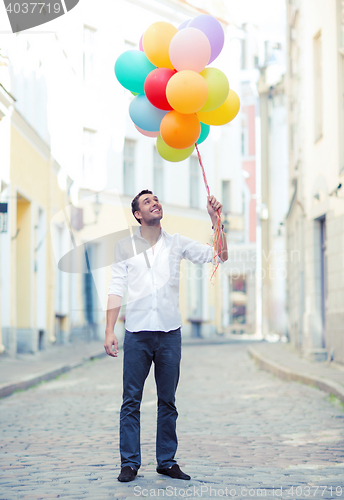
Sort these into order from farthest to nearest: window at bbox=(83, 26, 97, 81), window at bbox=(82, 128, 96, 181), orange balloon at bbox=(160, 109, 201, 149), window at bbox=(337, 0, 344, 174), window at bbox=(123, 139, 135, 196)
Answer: window at bbox=(123, 139, 135, 196) → window at bbox=(82, 128, 96, 181) → window at bbox=(83, 26, 97, 81) → window at bbox=(337, 0, 344, 174) → orange balloon at bbox=(160, 109, 201, 149)

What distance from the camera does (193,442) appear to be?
5.93 m

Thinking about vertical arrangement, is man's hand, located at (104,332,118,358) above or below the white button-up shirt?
below

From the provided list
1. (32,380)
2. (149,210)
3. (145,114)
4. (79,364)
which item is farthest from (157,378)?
(79,364)

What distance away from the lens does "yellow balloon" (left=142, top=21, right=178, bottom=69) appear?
4816 mm

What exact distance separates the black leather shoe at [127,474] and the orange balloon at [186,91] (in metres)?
2.32

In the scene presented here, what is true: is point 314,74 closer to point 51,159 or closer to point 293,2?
point 293,2

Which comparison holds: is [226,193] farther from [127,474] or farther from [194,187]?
[127,474]

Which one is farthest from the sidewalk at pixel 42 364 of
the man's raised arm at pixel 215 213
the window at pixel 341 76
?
the window at pixel 341 76

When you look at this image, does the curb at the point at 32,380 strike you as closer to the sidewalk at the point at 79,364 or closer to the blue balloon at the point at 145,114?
the sidewalk at the point at 79,364

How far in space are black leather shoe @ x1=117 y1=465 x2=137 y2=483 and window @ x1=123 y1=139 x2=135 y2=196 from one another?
1839cm

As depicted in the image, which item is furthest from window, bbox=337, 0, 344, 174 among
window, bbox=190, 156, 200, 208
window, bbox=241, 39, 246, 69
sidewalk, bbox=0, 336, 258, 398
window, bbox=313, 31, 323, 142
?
window, bbox=241, 39, 246, 69

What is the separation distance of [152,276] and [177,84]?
1.26 metres

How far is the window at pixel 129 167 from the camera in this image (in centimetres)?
2236

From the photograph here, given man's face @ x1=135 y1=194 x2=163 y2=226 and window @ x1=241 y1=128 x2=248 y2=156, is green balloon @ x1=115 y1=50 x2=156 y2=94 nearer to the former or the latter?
man's face @ x1=135 y1=194 x2=163 y2=226
